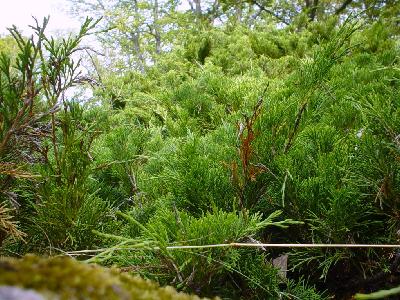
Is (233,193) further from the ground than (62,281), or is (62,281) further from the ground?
(62,281)

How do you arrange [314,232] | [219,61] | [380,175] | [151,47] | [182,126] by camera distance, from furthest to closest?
[151,47]
[219,61]
[182,126]
[314,232]
[380,175]

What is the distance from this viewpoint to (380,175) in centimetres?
131

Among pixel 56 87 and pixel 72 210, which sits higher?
pixel 56 87

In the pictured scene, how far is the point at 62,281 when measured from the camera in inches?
16.2

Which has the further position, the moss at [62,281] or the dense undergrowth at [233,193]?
the dense undergrowth at [233,193]

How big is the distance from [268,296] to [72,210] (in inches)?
32.0

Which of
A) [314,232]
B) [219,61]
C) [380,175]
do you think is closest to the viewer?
[380,175]

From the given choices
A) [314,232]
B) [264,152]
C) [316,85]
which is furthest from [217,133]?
[314,232]

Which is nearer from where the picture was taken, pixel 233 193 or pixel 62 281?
pixel 62 281

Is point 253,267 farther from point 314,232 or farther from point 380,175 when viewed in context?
point 380,175

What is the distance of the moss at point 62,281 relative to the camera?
390mm

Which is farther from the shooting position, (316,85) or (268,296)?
(316,85)

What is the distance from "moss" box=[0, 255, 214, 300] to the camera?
0.39m

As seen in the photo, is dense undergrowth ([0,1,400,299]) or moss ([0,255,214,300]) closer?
moss ([0,255,214,300])
